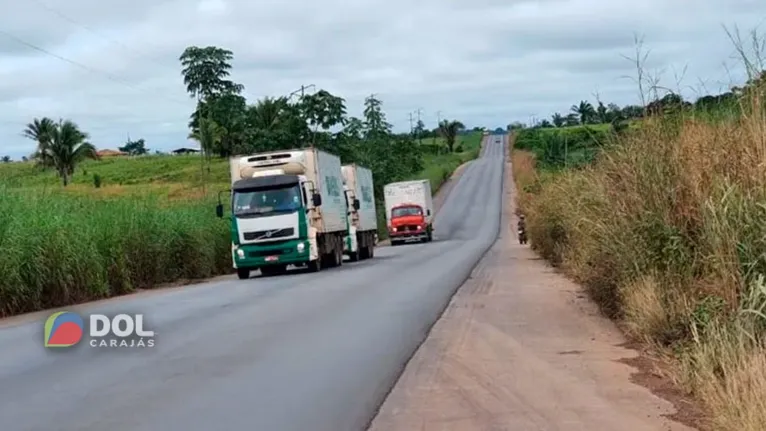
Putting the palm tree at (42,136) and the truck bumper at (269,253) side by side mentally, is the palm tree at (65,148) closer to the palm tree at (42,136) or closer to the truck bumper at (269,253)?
the palm tree at (42,136)

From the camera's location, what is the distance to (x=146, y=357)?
38.3 ft

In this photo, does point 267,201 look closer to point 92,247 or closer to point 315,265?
point 315,265

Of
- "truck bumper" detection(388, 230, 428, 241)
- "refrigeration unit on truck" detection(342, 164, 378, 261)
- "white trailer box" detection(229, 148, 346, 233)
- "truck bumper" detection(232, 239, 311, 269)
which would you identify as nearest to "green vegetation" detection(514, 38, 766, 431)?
"truck bumper" detection(232, 239, 311, 269)

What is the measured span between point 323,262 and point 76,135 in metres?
42.9

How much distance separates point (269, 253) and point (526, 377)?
18.6 metres

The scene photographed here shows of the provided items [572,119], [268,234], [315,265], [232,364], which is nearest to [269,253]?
[268,234]

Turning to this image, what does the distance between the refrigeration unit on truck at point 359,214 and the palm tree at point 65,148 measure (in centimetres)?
3082

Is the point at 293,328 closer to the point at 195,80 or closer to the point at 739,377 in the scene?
the point at 739,377

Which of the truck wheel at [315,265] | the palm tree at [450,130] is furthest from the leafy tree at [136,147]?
the truck wheel at [315,265]

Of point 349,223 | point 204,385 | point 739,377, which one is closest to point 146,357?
point 204,385

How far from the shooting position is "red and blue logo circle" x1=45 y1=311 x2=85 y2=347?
13.4 meters

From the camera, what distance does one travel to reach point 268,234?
91.7 feet

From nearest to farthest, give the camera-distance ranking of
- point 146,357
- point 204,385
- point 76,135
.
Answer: point 204,385, point 146,357, point 76,135

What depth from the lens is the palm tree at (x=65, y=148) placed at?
67.4 m
